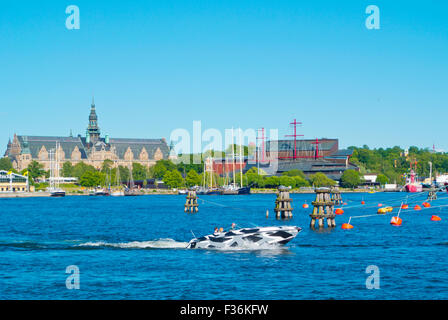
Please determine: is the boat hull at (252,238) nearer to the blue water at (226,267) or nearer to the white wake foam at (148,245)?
the blue water at (226,267)

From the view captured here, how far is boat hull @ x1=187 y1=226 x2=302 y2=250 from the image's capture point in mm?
52969

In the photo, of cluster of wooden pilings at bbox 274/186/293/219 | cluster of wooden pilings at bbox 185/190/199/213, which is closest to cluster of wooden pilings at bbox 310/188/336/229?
cluster of wooden pilings at bbox 274/186/293/219

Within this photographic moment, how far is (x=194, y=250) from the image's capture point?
54469 millimetres

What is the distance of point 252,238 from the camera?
2082 inches

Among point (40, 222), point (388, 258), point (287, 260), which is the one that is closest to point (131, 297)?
point (287, 260)

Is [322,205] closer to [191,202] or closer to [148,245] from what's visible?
[148,245]

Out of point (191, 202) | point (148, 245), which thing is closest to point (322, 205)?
point (148, 245)

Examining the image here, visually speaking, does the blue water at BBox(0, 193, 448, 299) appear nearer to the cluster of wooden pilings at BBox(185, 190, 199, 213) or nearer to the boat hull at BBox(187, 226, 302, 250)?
the boat hull at BBox(187, 226, 302, 250)

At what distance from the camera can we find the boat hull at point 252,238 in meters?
53.0
